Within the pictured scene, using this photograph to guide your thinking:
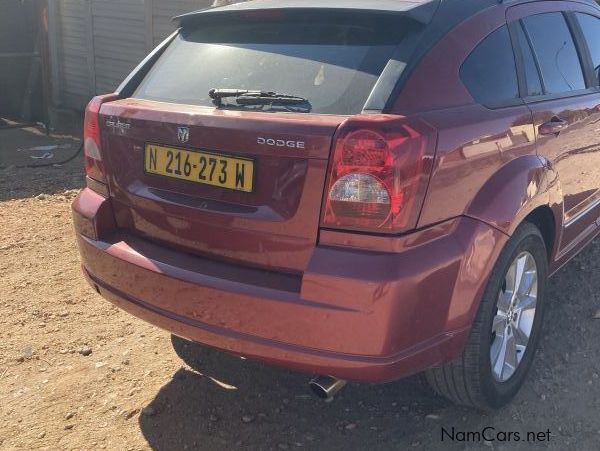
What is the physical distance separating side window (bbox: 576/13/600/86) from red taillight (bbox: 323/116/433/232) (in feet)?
6.91

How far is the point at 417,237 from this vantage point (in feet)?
7.93

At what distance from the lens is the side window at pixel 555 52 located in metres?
3.39

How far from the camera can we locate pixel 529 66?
3.27 m

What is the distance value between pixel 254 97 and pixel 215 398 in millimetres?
1448

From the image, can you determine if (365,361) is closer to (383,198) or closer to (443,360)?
(443,360)

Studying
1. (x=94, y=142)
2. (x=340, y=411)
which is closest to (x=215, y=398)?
(x=340, y=411)

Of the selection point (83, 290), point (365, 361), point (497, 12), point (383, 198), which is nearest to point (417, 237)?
point (383, 198)

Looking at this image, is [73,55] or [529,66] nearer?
[529,66]

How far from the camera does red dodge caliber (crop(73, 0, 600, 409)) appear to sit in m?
2.38

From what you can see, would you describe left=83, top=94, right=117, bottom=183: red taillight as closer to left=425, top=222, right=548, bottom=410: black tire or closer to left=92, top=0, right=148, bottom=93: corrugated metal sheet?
left=425, top=222, right=548, bottom=410: black tire

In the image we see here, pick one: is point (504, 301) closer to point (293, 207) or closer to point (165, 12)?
point (293, 207)

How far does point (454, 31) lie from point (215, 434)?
193cm

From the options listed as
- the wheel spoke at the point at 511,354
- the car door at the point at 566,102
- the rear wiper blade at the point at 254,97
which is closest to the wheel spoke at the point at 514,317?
the wheel spoke at the point at 511,354

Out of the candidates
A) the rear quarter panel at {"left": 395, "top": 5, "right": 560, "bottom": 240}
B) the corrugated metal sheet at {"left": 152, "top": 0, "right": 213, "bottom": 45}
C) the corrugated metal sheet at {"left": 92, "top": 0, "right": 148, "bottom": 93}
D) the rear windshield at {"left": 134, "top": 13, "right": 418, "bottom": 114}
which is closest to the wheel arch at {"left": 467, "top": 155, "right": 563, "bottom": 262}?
the rear quarter panel at {"left": 395, "top": 5, "right": 560, "bottom": 240}
